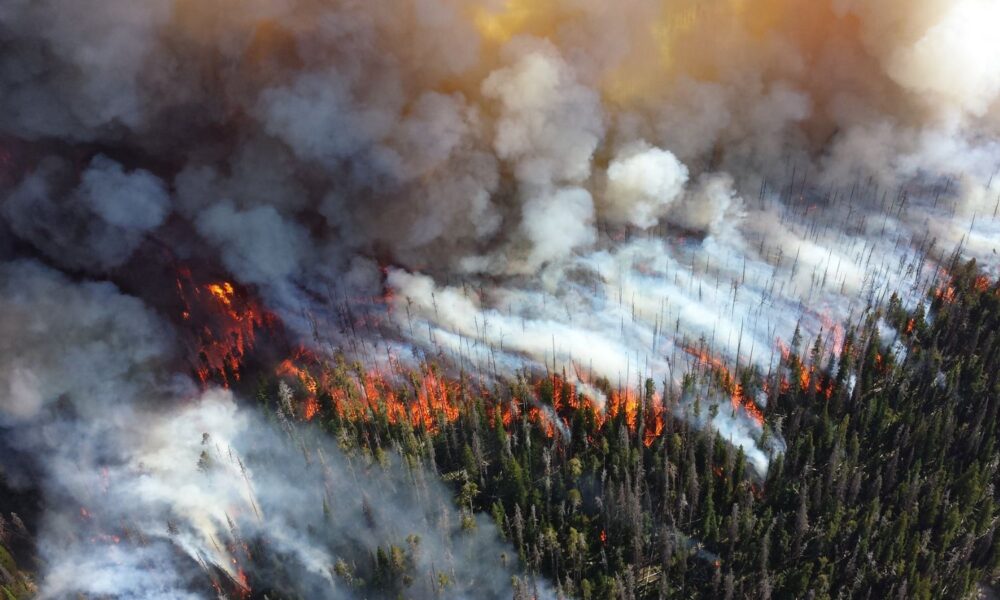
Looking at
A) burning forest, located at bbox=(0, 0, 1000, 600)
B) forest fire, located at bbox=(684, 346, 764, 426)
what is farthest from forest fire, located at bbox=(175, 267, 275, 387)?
forest fire, located at bbox=(684, 346, 764, 426)

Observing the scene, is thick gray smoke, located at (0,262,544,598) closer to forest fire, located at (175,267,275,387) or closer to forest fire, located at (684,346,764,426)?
forest fire, located at (175,267,275,387)

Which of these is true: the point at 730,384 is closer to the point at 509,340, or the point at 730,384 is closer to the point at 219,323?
the point at 509,340

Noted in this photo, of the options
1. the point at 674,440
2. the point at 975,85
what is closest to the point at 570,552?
the point at 674,440

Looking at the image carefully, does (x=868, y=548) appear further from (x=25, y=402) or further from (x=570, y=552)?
(x=25, y=402)

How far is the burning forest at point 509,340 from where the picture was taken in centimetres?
6053

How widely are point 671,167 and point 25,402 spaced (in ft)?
237

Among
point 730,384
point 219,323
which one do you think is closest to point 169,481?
point 219,323

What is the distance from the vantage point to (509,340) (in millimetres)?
76938

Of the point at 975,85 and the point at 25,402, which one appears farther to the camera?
the point at 975,85

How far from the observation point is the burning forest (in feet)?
199

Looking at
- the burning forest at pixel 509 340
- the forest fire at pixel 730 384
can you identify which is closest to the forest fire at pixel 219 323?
the burning forest at pixel 509 340

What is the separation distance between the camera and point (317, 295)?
81750 millimetres

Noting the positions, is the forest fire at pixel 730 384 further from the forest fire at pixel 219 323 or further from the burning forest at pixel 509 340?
the forest fire at pixel 219 323

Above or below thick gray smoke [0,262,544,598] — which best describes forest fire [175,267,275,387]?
above
